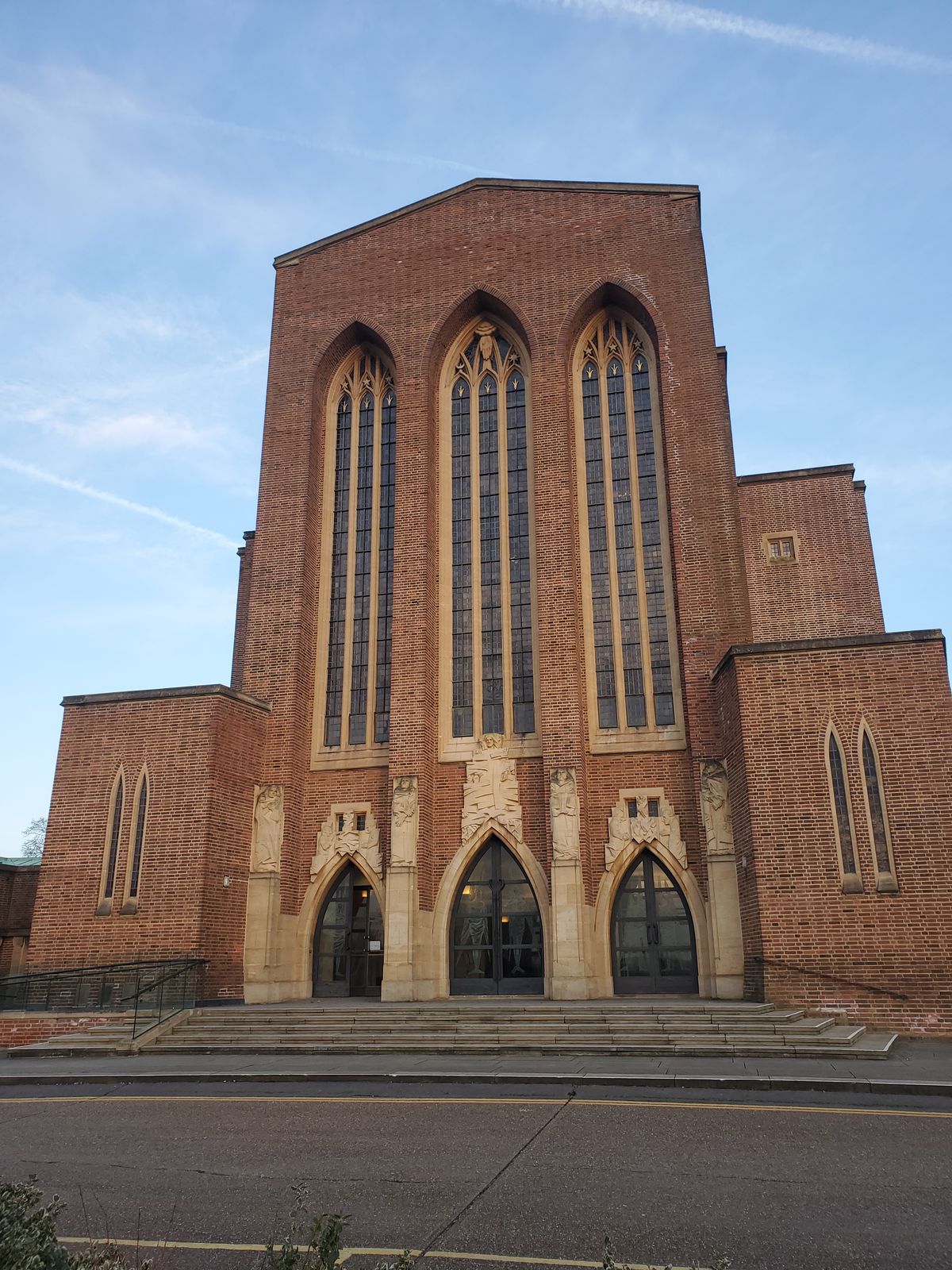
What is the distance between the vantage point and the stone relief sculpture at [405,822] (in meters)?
18.5

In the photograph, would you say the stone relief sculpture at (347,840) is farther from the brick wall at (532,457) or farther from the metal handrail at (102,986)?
the metal handrail at (102,986)

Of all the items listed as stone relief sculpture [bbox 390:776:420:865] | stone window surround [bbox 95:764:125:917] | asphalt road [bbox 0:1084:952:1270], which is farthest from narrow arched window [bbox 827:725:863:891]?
stone window surround [bbox 95:764:125:917]

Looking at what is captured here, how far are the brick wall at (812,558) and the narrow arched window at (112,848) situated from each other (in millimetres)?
12620

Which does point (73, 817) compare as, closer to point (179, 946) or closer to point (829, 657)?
point (179, 946)

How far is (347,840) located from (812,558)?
11.2 meters

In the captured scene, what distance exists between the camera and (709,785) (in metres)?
17.6

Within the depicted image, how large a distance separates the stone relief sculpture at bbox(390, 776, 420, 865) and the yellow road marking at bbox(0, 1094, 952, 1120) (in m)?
7.87

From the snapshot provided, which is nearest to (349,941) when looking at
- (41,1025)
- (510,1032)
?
(41,1025)

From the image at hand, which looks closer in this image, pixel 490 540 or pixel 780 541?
pixel 780 541

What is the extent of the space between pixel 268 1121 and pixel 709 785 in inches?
421

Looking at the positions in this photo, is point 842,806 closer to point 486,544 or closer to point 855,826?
point 855,826

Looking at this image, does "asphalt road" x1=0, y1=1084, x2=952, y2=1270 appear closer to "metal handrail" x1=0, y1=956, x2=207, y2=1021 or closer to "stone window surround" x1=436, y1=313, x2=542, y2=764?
"metal handrail" x1=0, y1=956, x2=207, y2=1021

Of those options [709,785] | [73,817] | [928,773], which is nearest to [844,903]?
[928,773]

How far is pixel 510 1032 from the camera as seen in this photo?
44.6ft
